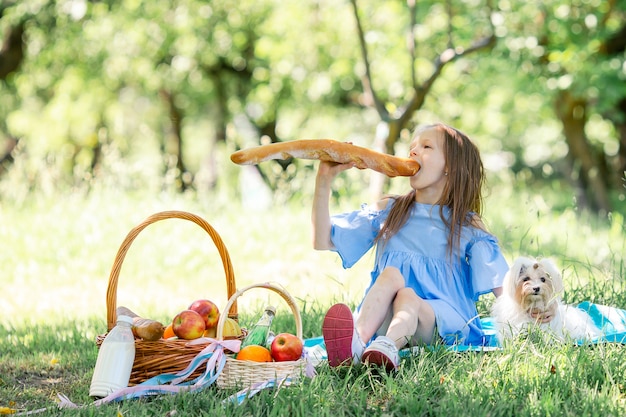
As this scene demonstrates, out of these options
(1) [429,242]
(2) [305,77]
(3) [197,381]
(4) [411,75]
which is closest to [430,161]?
(1) [429,242]

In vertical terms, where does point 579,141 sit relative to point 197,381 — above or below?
above

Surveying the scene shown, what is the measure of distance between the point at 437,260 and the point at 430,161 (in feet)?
1.58

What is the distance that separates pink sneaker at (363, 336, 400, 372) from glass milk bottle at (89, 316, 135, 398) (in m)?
0.97

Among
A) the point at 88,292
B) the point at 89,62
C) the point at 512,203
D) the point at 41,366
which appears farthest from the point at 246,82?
the point at 41,366

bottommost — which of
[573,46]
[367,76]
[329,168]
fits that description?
[329,168]

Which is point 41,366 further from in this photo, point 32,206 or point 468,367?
point 32,206

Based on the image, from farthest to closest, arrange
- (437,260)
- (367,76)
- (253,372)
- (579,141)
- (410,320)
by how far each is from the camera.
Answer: (579,141), (367,76), (437,260), (410,320), (253,372)

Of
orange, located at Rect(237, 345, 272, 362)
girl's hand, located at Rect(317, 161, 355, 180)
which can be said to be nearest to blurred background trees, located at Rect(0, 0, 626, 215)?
girl's hand, located at Rect(317, 161, 355, 180)

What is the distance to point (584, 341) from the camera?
3271 mm

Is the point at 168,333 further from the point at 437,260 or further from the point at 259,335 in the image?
the point at 437,260

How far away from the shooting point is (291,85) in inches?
581

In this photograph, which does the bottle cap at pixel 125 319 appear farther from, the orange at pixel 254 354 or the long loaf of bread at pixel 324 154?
the long loaf of bread at pixel 324 154

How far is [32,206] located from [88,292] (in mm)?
2382

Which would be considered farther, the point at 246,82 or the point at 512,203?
the point at 246,82
